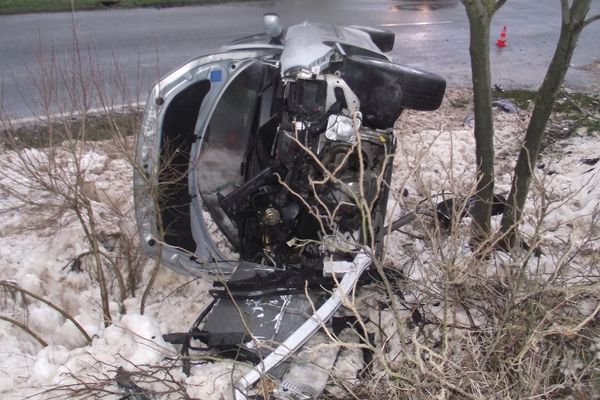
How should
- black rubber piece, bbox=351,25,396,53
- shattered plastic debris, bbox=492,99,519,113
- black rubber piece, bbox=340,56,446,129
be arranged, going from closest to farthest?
black rubber piece, bbox=340,56,446,129
black rubber piece, bbox=351,25,396,53
shattered plastic debris, bbox=492,99,519,113

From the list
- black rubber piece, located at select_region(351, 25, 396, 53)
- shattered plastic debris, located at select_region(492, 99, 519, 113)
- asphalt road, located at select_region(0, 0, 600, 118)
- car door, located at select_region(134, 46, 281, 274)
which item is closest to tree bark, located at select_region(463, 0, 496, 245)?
car door, located at select_region(134, 46, 281, 274)

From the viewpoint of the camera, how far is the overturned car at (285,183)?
154 inches

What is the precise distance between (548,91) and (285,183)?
2.03 m

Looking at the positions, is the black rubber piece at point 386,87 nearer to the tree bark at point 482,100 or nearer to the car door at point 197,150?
the tree bark at point 482,100

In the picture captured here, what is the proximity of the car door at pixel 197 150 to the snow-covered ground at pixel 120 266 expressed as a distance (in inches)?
12.7

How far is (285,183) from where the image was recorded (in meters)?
4.00

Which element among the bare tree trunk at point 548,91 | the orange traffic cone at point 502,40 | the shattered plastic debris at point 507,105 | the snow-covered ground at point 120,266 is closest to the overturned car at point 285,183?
the snow-covered ground at point 120,266

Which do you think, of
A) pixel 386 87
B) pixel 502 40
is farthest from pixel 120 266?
pixel 502 40

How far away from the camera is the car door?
398 centimetres

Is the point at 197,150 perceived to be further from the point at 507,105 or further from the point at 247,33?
the point at 247,33

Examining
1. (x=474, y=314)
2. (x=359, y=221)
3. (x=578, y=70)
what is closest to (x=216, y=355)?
(x=359, y=221)

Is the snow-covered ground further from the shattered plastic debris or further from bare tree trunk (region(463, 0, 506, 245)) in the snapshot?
the shattered plastic debris

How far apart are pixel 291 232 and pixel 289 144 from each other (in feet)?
2.32

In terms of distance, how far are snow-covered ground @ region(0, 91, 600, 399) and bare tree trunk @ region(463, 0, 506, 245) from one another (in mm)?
195
